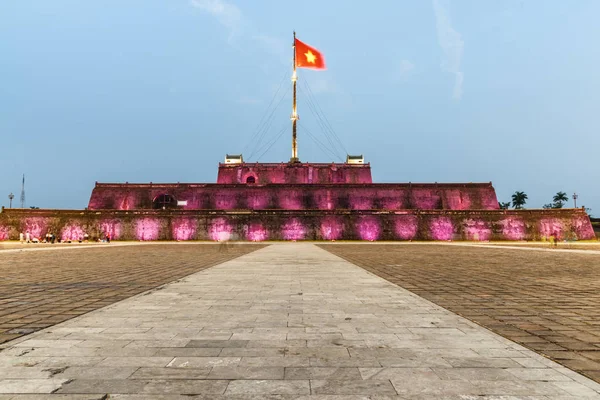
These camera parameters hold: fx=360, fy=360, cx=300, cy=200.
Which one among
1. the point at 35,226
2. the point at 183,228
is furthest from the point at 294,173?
the point at 35,226

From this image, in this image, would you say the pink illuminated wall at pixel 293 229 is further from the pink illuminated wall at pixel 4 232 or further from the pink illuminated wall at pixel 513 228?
the pink illuminated wall at pixel 4 232

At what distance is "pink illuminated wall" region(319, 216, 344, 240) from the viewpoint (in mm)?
32062

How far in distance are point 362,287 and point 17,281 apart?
717 centimetres

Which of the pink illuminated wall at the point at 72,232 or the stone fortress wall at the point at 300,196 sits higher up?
the stone fortress wall at the point at 300,196

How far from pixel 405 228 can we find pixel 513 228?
962 cm

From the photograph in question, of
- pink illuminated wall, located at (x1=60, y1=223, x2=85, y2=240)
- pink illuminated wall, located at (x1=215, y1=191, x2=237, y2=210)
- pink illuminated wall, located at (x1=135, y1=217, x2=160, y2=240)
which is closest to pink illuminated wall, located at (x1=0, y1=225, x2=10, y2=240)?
pink illuminated wall, located at (x1=60, y1=223, x2=85, y2=240)

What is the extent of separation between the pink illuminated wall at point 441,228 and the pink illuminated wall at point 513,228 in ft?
15.1

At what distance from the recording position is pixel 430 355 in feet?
10.0

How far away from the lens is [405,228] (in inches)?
1264

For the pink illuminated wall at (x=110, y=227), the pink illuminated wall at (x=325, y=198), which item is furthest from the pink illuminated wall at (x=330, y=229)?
the pink illuminated wall at (x=110, y=227)

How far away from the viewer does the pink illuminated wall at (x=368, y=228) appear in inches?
1262

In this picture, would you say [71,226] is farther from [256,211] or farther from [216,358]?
[216,358]

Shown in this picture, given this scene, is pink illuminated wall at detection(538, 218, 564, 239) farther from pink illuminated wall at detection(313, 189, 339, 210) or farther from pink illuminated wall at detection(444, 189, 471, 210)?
pink illuminated wall at detection(313, 189, 339, 210)

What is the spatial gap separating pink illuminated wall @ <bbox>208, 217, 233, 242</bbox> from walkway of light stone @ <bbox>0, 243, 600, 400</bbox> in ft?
89.2
